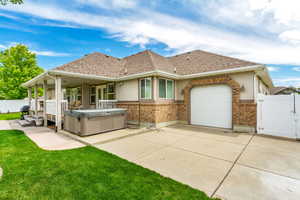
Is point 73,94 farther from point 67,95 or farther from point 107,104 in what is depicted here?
point 107,104

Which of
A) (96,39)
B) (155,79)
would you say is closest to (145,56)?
(155,79)

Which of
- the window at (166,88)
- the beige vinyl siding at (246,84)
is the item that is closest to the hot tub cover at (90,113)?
the window at (166,88)

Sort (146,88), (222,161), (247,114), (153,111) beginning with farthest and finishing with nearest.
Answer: (146,88), (153,111), (247,114), (222,161)

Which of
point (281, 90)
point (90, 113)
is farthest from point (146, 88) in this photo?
point (281, 90)

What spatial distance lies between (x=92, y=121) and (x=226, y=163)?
5.59m

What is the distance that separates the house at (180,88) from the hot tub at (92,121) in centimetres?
104

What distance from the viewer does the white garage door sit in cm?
754

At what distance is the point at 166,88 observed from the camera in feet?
28.7

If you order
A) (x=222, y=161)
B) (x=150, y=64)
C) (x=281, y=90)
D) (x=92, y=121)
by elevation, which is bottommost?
(x=222, y=161)

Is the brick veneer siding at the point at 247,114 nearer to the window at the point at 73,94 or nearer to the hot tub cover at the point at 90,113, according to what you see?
the hot tub cover at the point at 90,113

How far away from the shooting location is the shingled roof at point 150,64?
7.87 metres

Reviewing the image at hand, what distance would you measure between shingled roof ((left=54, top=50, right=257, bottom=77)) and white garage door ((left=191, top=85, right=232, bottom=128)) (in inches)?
49.2

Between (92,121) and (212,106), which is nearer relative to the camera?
(92,121)

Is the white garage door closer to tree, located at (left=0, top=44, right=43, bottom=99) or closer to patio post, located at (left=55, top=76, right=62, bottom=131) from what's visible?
patio post, located at (left=55, top=76, right=62, bottom=131)
